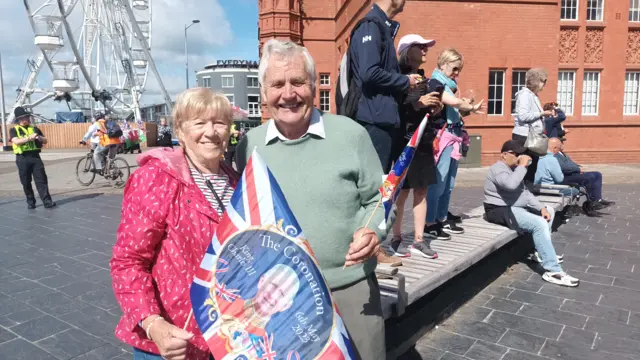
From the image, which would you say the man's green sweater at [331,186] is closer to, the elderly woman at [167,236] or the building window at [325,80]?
the elderly woman at [167,236]

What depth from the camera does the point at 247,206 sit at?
1538mm

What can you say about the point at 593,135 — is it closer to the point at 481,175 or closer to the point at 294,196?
the point at 481,175

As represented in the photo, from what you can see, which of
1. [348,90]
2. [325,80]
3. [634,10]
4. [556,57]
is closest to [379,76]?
→ [348,90]

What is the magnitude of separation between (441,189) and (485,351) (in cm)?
179

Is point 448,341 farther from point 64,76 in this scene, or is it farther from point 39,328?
point 64,76

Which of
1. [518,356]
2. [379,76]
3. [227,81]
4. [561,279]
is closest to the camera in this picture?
[379,76]

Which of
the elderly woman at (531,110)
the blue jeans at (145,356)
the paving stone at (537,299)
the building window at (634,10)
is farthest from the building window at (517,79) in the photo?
the blue jeans at (145,356)

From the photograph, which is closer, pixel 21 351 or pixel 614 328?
pixel 21 351

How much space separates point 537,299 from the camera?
4664 millimetres

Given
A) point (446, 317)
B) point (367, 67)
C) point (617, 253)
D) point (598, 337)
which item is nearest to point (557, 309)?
point (598, 337)

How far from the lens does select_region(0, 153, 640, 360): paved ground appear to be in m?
3.64

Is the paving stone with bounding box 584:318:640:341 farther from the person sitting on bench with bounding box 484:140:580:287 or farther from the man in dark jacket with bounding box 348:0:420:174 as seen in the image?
the man in dark jacket with bounding box 348:0:420:174

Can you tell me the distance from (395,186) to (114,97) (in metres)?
72.4

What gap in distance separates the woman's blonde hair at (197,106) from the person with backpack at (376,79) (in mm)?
1591
